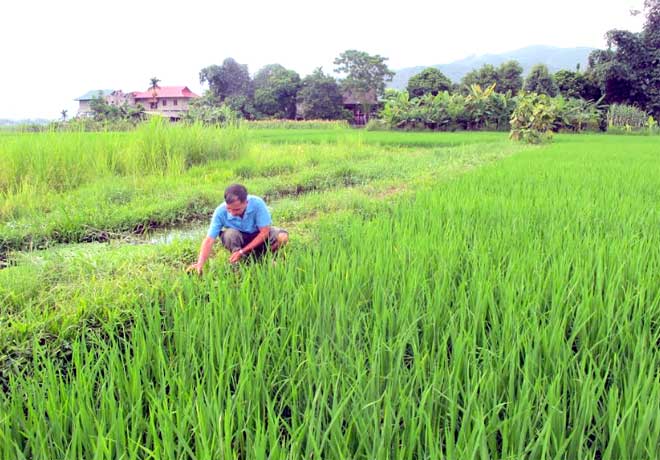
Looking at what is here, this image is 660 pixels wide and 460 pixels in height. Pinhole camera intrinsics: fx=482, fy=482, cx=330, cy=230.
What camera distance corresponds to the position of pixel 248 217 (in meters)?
3.09

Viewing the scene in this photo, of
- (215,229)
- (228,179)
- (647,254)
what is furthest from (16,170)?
(647,254)

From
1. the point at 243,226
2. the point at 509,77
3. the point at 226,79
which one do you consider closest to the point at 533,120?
the point at 243,226

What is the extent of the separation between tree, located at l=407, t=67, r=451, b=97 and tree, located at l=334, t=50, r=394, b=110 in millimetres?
3259

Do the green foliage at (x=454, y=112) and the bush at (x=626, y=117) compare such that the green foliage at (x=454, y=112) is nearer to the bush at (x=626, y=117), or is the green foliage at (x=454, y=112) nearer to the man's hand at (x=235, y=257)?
the bush at (x=626, y=117)

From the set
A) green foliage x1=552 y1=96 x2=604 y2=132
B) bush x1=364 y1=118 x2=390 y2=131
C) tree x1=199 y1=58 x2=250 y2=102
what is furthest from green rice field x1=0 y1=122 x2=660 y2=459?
tree x1=199 y1=58 x2=250 y2=102

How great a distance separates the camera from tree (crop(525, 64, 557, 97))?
25.5 m

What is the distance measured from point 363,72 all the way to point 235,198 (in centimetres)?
3484

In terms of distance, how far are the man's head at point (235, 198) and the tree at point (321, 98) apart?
3152cm

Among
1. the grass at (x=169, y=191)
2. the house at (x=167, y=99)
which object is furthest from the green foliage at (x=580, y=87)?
the house at (x=167, y=99)

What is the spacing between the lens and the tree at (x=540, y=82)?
25547 mm

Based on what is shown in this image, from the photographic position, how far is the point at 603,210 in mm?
3473

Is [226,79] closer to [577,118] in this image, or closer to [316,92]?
[316,92]

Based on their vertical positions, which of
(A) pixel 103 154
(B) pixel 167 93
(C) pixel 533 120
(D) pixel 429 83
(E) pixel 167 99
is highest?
(B) pixel 167 93

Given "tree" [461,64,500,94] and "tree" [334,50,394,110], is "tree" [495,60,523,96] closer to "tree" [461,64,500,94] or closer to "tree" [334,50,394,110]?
"tree" [461,64,500,94]
